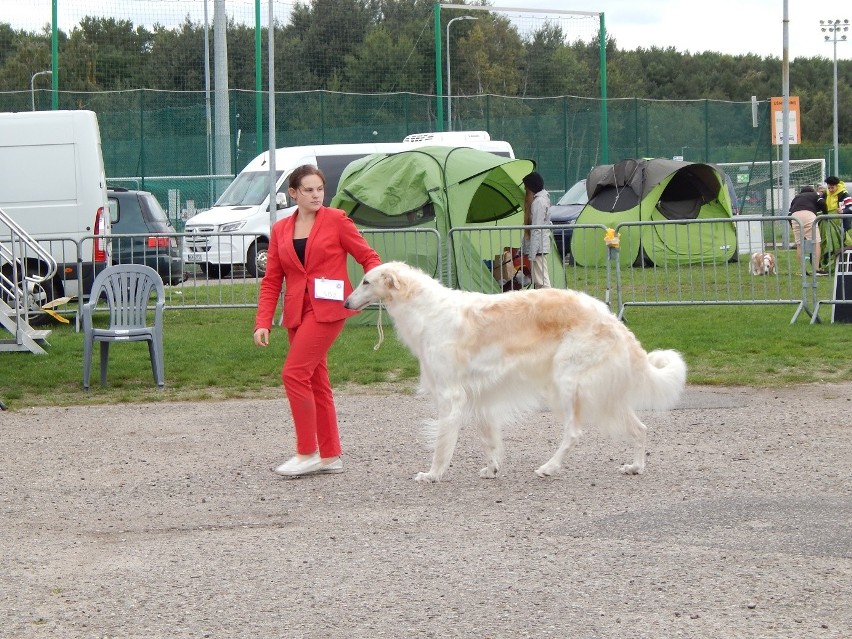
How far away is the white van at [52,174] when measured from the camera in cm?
1609

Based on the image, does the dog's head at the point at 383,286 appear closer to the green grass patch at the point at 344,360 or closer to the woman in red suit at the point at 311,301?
the woman in red suit at the point at 311,301

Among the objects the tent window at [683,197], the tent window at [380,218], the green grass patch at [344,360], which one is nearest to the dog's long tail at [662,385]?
the green grass patch at [344,360]

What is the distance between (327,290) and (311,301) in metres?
0.12

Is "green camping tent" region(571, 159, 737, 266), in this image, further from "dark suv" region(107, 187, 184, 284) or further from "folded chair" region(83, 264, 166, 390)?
"folded chair" region(83, 264, 166, 390)

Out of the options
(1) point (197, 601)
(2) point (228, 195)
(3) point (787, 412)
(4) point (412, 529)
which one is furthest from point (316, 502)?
(2) point (228, 195)

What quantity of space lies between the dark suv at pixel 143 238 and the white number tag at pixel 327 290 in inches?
333

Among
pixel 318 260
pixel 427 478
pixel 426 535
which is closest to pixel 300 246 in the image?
pixel 318 260

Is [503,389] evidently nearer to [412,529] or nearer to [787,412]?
[412,529]

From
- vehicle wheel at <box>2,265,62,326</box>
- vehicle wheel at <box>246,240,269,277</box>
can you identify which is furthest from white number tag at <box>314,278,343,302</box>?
vehicle wheel at <box>246,240,269,277</box>

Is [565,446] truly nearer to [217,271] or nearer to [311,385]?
[311,385]

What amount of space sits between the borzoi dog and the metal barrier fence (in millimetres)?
6180

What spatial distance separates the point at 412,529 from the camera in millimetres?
5707

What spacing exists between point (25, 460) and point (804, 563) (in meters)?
4.92

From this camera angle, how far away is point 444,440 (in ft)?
21.9
